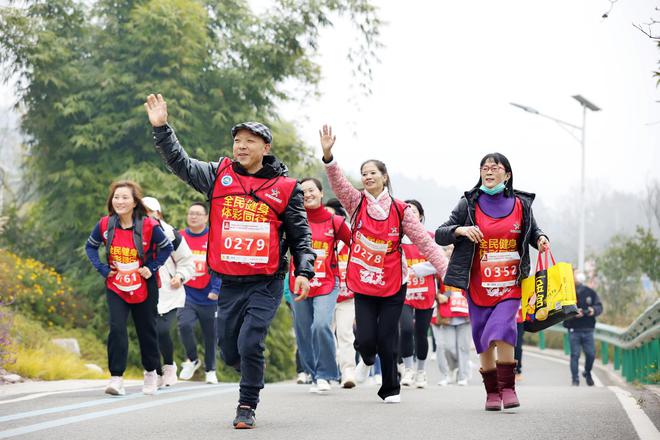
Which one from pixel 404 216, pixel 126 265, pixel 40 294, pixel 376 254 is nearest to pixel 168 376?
pixel 126 265

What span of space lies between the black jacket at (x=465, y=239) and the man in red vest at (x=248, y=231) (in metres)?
1.47

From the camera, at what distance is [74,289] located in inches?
788

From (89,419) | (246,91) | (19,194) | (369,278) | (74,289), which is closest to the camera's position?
(89,419)

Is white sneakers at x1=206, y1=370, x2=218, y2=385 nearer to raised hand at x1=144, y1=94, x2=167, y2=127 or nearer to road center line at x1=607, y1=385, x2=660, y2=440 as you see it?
road center line at x1=607, y1=385, x2=660, y2=440

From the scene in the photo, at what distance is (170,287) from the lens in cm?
1245

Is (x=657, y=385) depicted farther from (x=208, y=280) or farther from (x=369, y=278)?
(x=208, y=280)

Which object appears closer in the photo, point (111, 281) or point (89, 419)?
point (89, 419)

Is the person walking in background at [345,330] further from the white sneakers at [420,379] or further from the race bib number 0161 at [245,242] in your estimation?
the race bib number 0161 at [245,242]

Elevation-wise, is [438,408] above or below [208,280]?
below

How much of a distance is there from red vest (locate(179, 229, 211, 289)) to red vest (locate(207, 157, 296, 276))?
6.02 m

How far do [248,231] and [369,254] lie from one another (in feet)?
7.07

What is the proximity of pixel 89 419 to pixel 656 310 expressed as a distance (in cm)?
855

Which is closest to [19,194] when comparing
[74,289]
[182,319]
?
[74,289]

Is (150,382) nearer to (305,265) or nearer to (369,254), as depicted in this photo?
(369,254)
